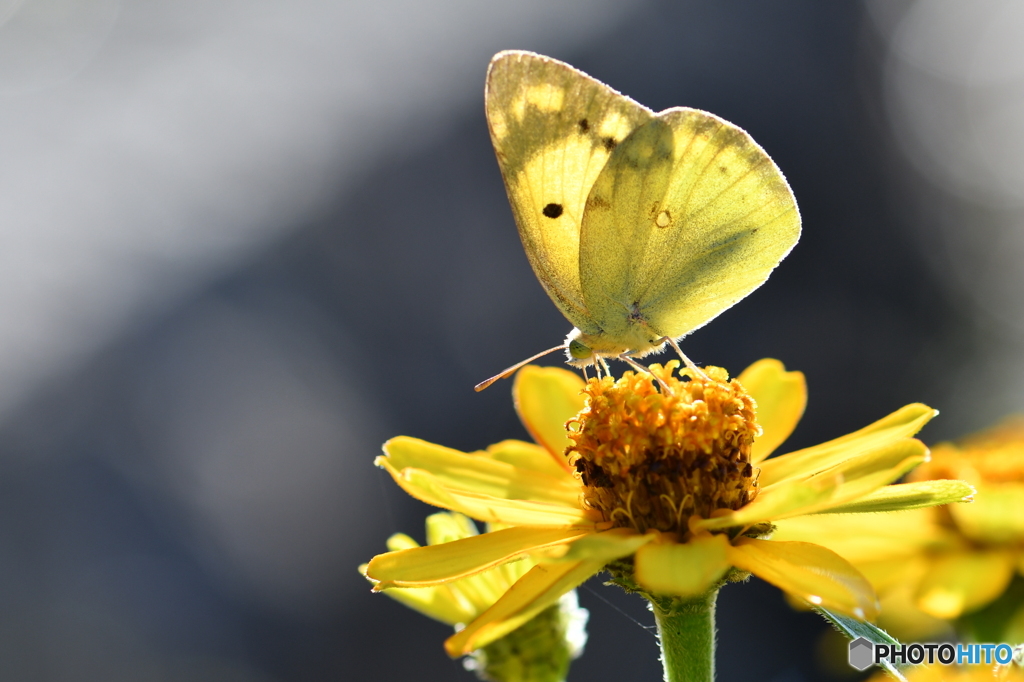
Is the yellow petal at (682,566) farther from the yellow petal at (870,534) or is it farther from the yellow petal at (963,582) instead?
the yellow petal at (963,582)

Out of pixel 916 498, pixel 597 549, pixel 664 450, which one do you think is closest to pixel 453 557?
pixel 597 549

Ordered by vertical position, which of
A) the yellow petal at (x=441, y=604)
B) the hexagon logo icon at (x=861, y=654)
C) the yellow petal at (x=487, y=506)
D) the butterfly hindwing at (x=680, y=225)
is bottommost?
the hexagon logo icon at (x=861, y=654)

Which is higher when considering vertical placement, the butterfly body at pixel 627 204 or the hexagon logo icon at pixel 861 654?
the butterfly body at pixel 627 204

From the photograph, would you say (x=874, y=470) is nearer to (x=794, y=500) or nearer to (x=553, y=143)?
(x=794, y=500)

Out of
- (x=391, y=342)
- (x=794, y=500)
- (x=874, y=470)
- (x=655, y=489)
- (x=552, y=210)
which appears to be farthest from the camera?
(x=391, y=342)

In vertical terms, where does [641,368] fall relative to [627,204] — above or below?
below

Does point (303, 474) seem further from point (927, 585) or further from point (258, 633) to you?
point (927, 585)

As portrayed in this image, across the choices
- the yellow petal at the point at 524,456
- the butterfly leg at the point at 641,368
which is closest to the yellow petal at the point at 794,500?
the butterfly leg at the point at 641,368
